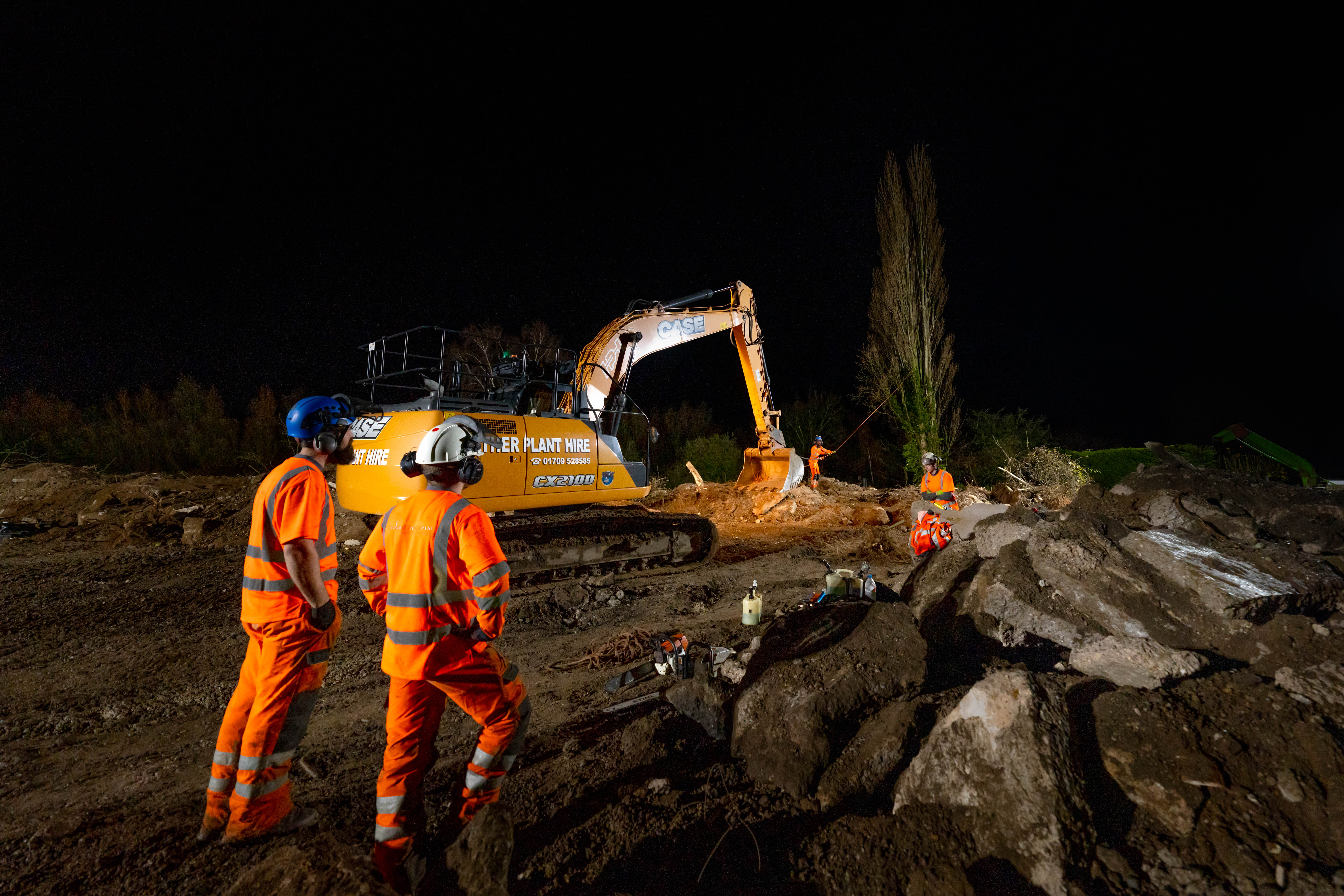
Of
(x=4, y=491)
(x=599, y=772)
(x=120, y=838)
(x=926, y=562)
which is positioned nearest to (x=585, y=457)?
(x=926, y=562)

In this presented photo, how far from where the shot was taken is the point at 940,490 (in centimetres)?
673

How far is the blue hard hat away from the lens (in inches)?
120

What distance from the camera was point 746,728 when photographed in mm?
3045

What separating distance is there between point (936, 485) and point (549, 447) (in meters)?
4.60

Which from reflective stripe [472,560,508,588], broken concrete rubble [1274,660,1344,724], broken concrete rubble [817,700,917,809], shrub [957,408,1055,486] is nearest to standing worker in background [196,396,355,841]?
reflective stripe [472,560,508,588]

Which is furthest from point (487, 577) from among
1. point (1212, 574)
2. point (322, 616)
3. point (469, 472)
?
point (1212, 574)

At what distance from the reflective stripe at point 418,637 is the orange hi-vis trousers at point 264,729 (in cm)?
53

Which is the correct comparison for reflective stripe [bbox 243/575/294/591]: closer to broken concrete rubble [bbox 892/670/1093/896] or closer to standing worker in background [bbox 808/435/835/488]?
broken concrete rubble [bbox 892/670/1093/896]

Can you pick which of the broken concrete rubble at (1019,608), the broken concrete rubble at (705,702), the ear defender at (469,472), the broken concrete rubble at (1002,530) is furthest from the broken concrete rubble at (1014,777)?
the ear defender at (469,472)

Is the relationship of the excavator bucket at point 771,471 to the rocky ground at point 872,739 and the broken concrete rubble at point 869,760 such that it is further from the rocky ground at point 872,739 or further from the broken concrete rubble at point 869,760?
the broken concrete rubble at point 869,760

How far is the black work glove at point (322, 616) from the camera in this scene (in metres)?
2.71

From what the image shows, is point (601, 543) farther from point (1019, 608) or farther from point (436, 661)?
point (436, 661)

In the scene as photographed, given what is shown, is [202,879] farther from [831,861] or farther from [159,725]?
[831,861]

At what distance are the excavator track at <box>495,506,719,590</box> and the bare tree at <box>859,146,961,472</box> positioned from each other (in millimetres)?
8789
